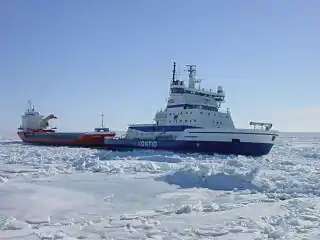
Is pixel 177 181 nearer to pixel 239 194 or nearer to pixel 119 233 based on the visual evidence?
pixel 239 194

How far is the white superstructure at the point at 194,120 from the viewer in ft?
84.7

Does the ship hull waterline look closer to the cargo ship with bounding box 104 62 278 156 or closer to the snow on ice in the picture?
the cargo ship with bounding box 104 62 278 156

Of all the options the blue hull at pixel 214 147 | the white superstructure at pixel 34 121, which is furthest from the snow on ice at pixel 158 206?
the white superstructure at pixel 34 121

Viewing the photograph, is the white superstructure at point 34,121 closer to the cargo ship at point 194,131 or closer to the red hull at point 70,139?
the red hull at point 70,139

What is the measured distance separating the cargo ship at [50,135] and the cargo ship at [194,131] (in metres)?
3.72

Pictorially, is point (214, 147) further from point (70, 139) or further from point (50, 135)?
point (50, 135)

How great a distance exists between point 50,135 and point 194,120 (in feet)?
69.3

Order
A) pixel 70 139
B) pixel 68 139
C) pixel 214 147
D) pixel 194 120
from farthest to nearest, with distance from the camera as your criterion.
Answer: pixel 68 139, pixel 70 139, pixel 194 120, pixel 214 147

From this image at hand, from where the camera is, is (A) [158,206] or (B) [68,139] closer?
(A) [158,206]

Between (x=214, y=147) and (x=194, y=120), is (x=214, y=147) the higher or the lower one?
the lower one

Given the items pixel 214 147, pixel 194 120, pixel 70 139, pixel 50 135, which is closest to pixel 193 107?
pixel 194 120

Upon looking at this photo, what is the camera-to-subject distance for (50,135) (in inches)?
1651

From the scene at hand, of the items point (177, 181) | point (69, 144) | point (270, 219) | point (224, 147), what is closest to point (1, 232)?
point (270, 219)

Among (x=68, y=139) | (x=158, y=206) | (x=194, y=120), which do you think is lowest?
(x=158, y=206)
